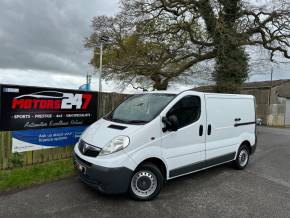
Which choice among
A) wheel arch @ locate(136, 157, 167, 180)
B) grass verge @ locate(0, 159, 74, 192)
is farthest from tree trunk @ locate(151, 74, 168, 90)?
wheel arch @ locate(136, 157, 167, 180)

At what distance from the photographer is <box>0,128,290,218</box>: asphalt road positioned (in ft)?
11.7

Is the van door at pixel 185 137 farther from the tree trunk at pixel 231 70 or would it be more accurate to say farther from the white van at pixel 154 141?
the tree trunk at pixel 231 70

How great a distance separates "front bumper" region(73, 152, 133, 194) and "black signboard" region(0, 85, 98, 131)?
2.73m

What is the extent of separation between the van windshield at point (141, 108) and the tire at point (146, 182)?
81cm

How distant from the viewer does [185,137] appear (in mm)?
4465

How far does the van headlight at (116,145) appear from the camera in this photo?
3.70m

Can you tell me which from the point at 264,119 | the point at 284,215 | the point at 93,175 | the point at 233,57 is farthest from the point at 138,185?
the point at 264,119

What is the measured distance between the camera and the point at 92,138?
4.07 meters

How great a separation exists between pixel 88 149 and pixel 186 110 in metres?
1.99

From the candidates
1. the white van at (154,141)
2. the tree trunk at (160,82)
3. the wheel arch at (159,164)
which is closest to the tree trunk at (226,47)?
the tree trunk at (160,82)

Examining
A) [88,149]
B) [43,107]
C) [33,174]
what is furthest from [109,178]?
[43,107]

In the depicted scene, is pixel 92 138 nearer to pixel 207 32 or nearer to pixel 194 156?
pixel 194 156

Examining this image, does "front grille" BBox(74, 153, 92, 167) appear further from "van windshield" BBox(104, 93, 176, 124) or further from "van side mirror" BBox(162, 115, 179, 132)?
"van side mirror" BBox(162, 115, 179, 132)

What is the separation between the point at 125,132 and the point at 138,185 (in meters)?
0.93
